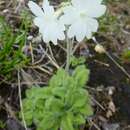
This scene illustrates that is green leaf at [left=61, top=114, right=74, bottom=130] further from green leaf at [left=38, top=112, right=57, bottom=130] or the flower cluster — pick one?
the flower cluster

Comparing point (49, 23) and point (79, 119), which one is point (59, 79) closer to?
point (79, 119)

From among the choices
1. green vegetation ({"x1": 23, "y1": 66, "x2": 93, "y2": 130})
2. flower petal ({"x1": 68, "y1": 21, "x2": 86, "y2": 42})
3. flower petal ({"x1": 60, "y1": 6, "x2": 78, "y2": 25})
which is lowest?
green vegetation ({"x1": 23, "y1": 66, "x2": 93, "y2": 130})

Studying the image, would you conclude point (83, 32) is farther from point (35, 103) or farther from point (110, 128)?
point (110, 128)

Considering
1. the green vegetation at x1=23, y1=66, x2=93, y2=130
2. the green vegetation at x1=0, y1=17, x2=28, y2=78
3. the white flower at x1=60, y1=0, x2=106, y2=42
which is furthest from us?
the green vegetation at x1=0, y1=17, x2=28, y2=78

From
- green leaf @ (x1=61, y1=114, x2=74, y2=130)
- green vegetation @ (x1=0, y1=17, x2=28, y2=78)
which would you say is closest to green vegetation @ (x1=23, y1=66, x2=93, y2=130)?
green leaf @ (x1=61, y1=114, x2=74, y2=130)

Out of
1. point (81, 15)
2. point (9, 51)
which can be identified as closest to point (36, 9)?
point (81, 15)

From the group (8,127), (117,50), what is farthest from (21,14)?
(8,127)
